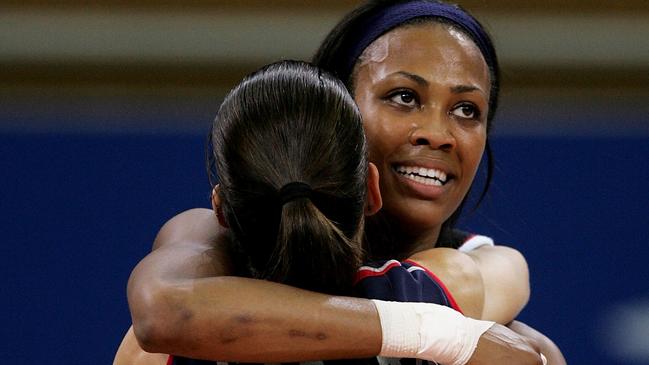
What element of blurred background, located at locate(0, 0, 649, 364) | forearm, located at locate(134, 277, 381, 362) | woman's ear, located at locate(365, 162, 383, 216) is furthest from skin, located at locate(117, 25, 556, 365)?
blurred background, located at locate(0, 0, 649, 364)

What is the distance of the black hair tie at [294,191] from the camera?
90 centimetres

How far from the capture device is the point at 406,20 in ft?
4.41

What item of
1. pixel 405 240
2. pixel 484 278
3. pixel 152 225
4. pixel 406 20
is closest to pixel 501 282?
pixel 484 278

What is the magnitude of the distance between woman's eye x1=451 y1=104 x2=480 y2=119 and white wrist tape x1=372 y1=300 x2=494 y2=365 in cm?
42

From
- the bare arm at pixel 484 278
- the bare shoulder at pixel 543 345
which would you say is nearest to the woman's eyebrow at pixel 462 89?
the bare arm at pixel 484 278

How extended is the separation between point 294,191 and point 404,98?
0.43 m

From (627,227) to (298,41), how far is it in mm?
850

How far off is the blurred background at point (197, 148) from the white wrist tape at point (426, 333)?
1.16 metres

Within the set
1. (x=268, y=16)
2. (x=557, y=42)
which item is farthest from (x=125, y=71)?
(x=557, y=42)

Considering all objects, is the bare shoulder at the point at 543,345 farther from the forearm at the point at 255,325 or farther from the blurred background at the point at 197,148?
the blurred background at the point at 197,148

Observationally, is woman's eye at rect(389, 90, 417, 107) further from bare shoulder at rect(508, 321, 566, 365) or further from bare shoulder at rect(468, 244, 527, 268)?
bare shoulder at rect(508, 321, 566, 365)

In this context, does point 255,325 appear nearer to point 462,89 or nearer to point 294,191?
point 294,191

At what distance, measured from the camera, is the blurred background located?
2166 mm

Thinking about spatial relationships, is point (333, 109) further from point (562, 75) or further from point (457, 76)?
point (562, 75)
